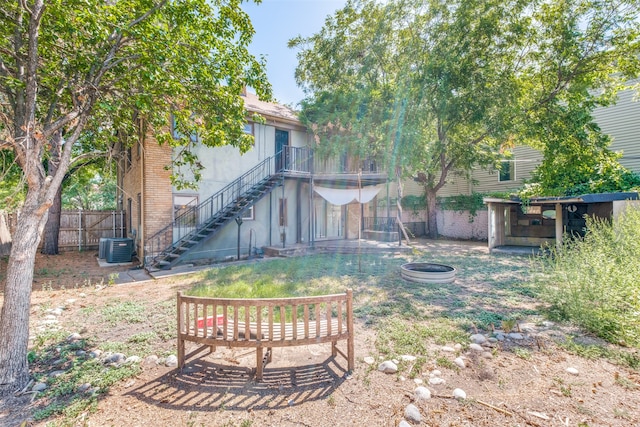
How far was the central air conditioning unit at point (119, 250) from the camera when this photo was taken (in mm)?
10188

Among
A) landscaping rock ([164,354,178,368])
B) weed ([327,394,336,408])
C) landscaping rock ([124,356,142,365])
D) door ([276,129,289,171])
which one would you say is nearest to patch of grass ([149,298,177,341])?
landscaping rock ([124,356,142,365])

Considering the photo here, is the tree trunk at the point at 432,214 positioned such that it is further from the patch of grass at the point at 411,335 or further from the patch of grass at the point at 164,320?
the patch of grass at the point at 164,320

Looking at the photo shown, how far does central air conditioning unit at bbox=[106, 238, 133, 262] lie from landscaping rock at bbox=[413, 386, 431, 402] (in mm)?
11146

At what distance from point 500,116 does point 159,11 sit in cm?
1236

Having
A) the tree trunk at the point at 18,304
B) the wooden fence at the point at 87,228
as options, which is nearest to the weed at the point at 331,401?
the tree trunk at the point at 18,304

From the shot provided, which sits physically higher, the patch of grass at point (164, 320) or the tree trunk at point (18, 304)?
the tree trunk at point (18, 304)

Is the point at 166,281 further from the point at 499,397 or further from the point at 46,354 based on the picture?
the point at 499,397

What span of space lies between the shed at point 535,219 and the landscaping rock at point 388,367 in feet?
34.0

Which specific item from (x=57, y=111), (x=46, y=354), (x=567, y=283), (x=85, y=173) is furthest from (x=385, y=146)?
(x=85, y=173)

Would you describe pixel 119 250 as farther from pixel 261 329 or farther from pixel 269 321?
pixel 269 321

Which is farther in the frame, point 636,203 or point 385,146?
point 385,146

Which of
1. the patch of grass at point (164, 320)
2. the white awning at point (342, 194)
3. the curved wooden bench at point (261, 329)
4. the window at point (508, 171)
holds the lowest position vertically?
the patch of grass at point (164, 320)

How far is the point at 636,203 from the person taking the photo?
25.7 feet

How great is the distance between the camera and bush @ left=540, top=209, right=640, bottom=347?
374 cm
